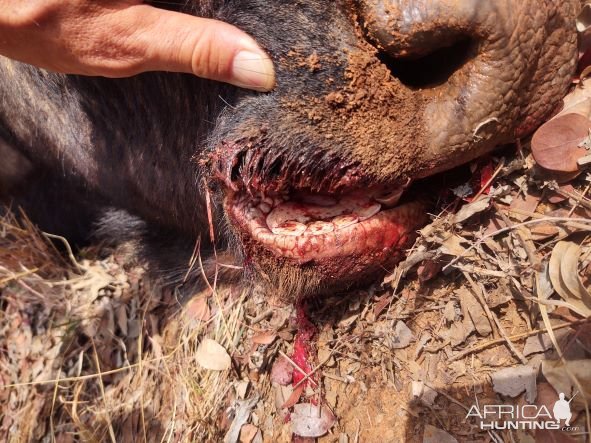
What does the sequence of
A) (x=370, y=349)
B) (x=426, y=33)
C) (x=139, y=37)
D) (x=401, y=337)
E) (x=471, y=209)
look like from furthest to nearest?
(x=370, y=349)
(x=401, y=337)
(x=471, y=209)
(x=139, y=37)
(x=426, y=33)

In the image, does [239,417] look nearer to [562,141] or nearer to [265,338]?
[265,338]

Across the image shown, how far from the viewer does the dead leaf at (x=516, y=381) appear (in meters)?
1.47

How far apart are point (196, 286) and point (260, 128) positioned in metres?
1.59

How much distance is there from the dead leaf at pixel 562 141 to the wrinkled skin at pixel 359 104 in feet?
0.13

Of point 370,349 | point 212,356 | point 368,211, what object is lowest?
point 212,356

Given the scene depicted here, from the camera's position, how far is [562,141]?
1506 millimetres

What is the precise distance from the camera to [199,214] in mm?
2398

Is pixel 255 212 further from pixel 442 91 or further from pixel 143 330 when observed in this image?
pixel 143 330

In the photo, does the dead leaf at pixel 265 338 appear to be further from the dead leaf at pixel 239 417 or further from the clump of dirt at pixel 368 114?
the clump of dirt at pixel 368 114

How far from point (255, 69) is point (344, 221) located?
19.9 inches

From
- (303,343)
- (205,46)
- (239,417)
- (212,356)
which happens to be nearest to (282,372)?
(303,343)

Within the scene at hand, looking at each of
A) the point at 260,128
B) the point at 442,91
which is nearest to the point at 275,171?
the point at 260,128

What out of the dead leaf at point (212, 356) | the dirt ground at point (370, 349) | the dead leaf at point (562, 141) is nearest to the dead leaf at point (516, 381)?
the dirt ground at point (370, 349)

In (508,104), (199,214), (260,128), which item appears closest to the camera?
(508,104)
